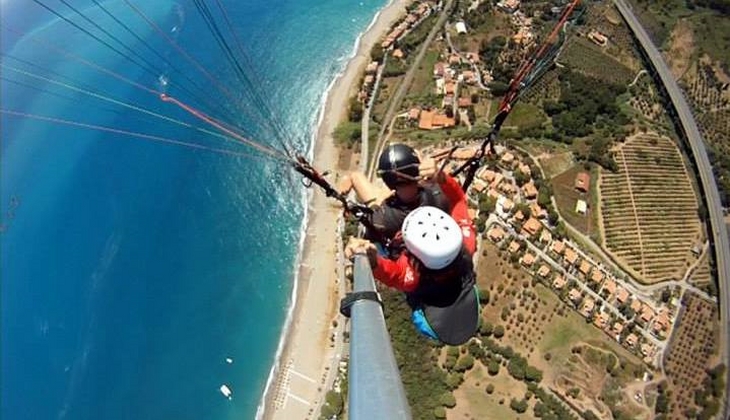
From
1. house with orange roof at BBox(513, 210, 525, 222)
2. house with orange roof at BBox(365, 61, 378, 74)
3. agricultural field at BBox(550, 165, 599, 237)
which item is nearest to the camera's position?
house with orange roof at BBox(513, 210, 525, 222)

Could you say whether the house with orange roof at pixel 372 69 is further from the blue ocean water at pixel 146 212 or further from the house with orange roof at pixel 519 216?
the house with orange roof at pixel 519 216

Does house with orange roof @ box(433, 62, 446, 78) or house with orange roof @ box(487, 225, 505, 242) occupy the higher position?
house with orange roof @ box(433, 62, 446, 78)

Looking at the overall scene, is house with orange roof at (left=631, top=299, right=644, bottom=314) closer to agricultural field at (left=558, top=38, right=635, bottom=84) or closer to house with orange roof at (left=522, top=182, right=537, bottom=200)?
house with orange roof at (left=522, top=182, right=537, bottom=200)

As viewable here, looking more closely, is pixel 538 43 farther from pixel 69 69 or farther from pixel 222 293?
pixel 69 69

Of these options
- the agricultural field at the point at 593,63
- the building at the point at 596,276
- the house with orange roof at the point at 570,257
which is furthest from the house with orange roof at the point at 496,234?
the agricultural field at the point at 593,63

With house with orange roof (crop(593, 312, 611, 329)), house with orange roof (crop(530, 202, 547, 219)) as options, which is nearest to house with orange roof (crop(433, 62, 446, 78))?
house with orange roof (crop(530, 202, 547, 219))

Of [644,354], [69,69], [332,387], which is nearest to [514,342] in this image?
[644,354]
